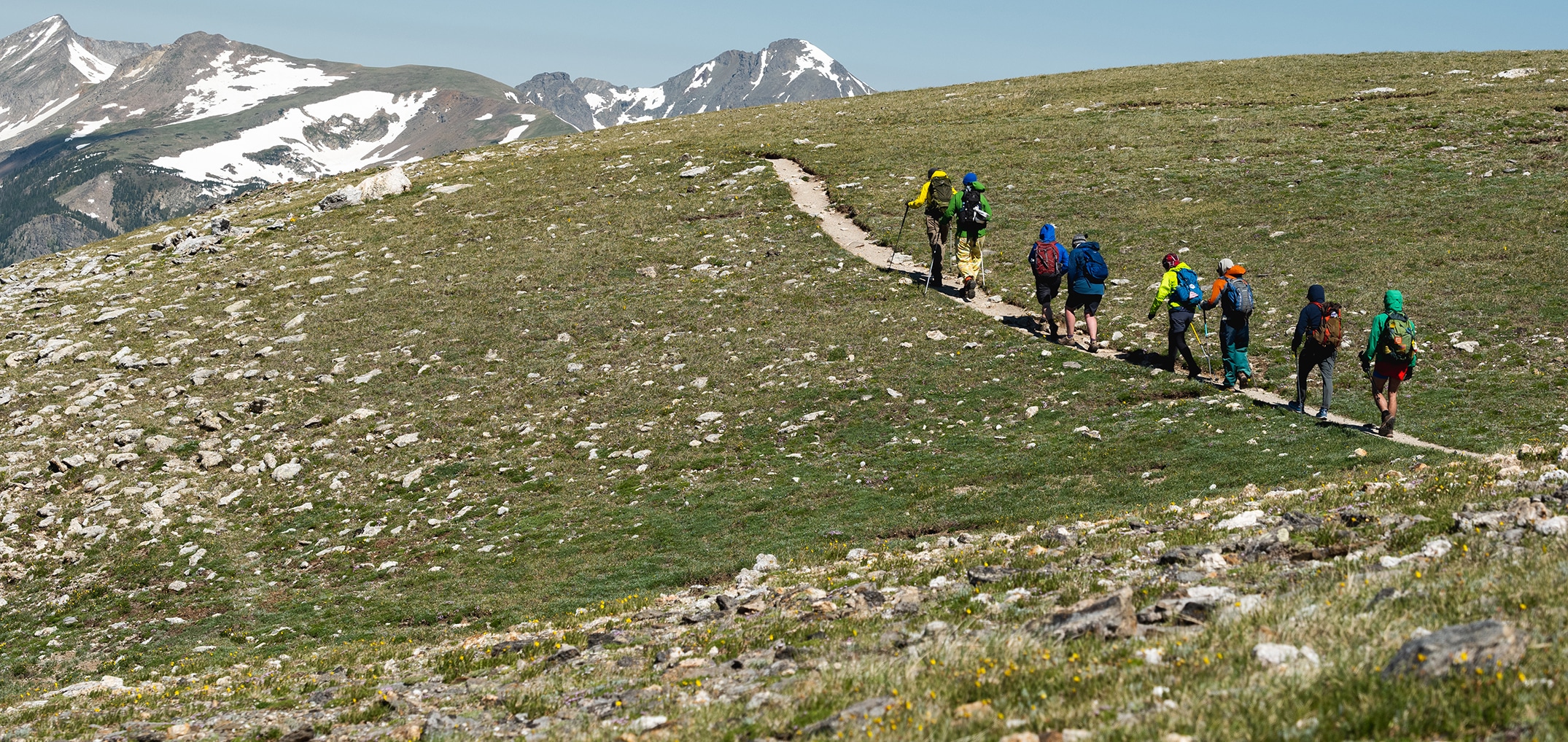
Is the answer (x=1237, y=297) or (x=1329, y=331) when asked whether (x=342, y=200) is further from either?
(x=1329, y=331)

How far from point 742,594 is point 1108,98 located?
50.2m

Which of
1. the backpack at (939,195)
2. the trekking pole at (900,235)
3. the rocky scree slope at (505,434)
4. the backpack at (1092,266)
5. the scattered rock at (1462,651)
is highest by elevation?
the backpack at (939,195)

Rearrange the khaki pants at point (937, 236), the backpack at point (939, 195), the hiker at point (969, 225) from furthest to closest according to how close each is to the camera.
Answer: the khaki pants at point (937, 236) → the backpack at point (939, 195) → the hiker at point (969, 225)

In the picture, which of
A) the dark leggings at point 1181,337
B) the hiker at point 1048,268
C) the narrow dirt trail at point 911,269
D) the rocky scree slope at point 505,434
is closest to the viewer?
the rocky scree slope at point 505,434

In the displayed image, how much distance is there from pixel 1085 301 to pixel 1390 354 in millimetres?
8132

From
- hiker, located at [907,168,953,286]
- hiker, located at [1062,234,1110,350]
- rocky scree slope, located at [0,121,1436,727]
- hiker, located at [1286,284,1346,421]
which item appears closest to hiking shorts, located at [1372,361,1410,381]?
hiker, located at [1286,284,1346,421]

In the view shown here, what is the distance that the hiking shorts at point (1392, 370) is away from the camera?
18812mm

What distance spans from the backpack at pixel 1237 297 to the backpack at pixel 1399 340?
10.3 ft

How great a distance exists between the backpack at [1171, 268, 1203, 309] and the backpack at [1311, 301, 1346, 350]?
11.8 ft

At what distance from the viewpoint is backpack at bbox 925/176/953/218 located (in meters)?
30.5

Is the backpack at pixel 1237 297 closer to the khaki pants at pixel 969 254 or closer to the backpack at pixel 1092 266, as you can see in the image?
the backpack at pixel 1092 266

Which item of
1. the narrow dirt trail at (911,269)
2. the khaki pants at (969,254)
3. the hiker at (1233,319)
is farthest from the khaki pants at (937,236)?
the hiker at (1233,319)

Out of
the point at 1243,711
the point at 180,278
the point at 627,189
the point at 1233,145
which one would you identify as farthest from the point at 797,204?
the point at 1243,711

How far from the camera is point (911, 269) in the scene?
3384 cm
